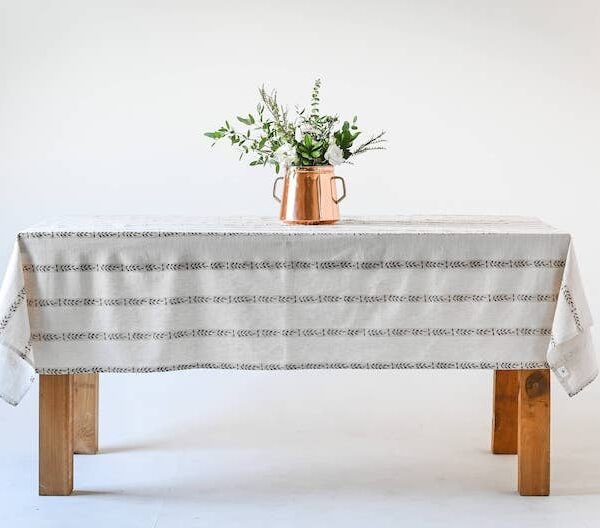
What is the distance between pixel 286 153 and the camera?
3.63 m

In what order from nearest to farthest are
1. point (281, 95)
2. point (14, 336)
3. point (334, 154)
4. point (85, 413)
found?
1. point (14, 336)
2. point (334, 154)
3. point (85, 413)
4. point (281, 95)

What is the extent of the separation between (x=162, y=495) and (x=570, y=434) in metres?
1.54

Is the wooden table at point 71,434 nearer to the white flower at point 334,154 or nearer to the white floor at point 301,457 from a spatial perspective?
the white floor at point 301,457

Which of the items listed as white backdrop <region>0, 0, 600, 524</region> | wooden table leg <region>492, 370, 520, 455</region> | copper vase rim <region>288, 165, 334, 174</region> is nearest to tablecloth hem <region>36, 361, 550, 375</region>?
wooden table leg <region>492, 370, 520, 455</region>

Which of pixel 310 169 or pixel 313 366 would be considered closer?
pixel 313 366

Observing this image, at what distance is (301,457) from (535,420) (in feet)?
2.73

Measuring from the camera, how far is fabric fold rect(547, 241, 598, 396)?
3.33 m

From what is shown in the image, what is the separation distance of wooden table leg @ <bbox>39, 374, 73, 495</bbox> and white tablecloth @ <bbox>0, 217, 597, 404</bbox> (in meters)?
0.07

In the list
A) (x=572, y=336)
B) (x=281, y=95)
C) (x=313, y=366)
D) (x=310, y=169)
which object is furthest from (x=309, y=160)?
(x=281, y=95)

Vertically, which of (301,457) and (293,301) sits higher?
(293,301)

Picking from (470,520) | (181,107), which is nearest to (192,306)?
(470,520)

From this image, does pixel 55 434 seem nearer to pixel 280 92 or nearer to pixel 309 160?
pixel 309 160

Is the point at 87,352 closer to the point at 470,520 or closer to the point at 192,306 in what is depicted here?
the point at 192,306

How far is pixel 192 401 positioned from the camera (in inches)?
188
